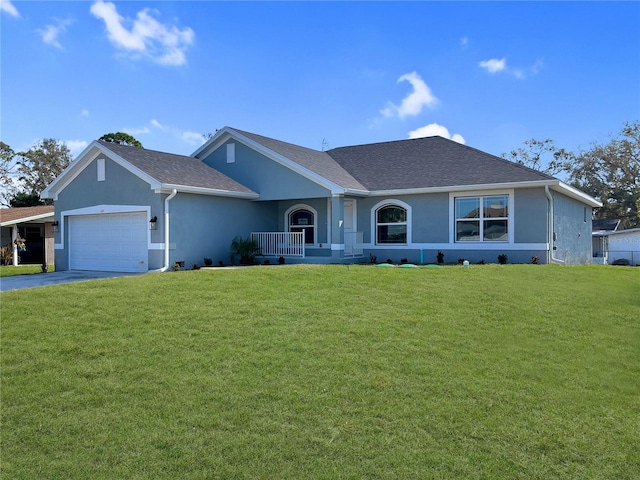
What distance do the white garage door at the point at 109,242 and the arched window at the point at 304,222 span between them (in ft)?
22.1

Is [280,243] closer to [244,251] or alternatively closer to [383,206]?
[244,251]

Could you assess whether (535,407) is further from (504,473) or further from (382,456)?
(382,456)

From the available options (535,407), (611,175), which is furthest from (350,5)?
(611,175)

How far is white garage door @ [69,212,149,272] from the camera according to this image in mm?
16750

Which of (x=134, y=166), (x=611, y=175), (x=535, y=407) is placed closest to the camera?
(x=535, y=407)

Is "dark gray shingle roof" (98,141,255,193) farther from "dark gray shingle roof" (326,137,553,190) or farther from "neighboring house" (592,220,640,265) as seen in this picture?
"neighboring house" (592,220,640,265)

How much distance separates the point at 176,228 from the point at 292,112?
10.1 m

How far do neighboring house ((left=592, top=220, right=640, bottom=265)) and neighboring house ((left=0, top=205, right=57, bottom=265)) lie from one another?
3144cm

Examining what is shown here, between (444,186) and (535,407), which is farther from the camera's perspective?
(444,186)

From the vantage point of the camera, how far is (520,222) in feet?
56.2

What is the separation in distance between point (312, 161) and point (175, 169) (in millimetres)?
5949

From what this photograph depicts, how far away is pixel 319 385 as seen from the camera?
5973mm

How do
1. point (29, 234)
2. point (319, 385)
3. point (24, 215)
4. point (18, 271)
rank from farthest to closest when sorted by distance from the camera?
point (29, 234)
point (24, 215)
point (18, 271)
point (319, 385)

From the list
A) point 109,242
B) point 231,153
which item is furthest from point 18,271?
point 231,153
